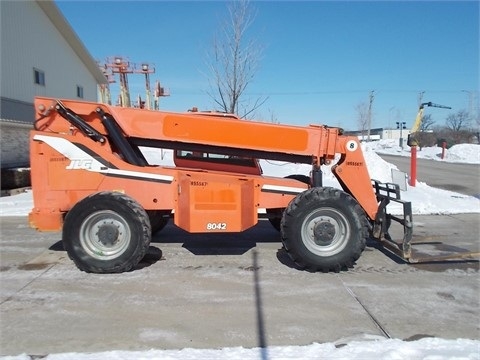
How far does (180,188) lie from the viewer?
586cm

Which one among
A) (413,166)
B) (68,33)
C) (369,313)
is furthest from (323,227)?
(68,33)

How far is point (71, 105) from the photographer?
595 cm

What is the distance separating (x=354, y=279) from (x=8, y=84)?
51.3 ft

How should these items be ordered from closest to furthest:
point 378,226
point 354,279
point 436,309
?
1. point 436,309
2. point 354,279
3. point 378,226

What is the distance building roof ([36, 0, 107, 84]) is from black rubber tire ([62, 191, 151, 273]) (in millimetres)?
17090

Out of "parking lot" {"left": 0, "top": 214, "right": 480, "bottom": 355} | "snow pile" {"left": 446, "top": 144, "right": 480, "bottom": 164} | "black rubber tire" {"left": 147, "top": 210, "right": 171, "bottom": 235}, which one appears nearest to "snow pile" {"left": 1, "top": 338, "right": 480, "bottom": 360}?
"parking lot" {"left": 0, "top": 214, "right": 480, "bottom": 355}

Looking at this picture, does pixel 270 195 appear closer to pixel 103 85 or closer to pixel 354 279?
pixel 354 279

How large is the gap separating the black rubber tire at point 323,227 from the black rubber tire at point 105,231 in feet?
6.40

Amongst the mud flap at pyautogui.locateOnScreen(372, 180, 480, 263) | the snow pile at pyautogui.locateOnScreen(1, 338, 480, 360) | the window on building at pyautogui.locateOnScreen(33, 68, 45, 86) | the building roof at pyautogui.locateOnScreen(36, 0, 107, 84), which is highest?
the building roof at pyautogui.locateOnScreen(36, 0, 107, 84)

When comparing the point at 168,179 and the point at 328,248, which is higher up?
the point at 168,179

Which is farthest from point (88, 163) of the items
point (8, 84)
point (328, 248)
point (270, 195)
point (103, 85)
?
point (103, 85)

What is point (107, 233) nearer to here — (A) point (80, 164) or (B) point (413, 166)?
(A) point (80, 164)

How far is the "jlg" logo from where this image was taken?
19.0ft

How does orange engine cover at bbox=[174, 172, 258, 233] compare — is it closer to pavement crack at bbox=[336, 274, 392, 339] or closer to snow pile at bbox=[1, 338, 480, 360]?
pavement crack at bbox=[336, 274, 392, 339]
